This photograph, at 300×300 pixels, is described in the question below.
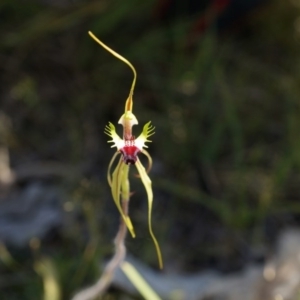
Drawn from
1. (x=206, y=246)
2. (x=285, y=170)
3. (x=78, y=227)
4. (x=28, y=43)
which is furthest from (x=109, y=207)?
(x=28, y=43)

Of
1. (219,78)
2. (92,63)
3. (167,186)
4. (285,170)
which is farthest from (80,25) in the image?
(285,170)

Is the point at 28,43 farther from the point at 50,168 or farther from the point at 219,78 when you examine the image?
the point at 219,78

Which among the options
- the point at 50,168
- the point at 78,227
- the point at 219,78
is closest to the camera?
the point at 78,227

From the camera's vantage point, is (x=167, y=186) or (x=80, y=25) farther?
(x=80, y=25)

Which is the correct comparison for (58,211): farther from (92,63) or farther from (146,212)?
(92,63)

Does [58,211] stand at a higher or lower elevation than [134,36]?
lower

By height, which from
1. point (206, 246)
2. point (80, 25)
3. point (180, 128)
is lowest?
point (206, 246)

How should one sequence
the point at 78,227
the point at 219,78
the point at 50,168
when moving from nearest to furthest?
1. the point at 78,227
2. the point at 50,168
3. the point at 219,78
